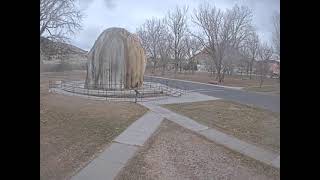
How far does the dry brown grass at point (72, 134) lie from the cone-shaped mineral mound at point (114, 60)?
5.22 m

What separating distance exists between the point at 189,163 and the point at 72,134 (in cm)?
191

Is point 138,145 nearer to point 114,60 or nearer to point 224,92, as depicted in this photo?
point 224,92

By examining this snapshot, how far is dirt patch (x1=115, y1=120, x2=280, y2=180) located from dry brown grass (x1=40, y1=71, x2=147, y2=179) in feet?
2.03

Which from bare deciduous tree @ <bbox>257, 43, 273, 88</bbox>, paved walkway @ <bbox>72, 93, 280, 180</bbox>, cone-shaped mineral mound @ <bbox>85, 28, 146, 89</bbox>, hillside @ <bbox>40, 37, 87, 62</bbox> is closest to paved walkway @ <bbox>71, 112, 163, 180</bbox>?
paved walkway @ <bbox>72, 93, 280, 180</bbox>

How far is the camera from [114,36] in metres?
11.7

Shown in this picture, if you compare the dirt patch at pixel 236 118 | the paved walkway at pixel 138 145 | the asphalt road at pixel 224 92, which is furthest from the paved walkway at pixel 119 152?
the asphalt road at pixel 224 92

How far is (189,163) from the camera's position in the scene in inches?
136

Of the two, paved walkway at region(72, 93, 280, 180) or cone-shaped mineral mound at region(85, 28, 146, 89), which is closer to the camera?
paved walkway at region(72, 93, 280, 180)

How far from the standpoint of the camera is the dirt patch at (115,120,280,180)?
10.2 feet

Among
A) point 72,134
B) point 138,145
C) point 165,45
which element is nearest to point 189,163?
point 138,145

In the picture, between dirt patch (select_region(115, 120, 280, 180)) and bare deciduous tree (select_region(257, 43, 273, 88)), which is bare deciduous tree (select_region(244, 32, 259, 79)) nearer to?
bare deciduous tree (select_region(257, 43, 273, 88))
